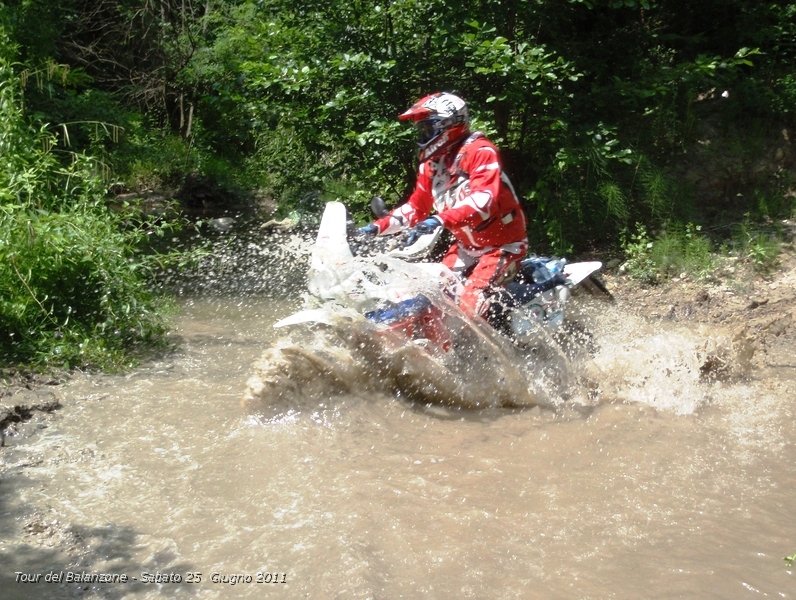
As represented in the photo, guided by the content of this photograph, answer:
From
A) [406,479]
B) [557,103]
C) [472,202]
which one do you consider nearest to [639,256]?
[557,103]

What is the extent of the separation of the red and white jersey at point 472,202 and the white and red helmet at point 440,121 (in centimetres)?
10

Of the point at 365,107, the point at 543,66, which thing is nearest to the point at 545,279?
the point at 543,66

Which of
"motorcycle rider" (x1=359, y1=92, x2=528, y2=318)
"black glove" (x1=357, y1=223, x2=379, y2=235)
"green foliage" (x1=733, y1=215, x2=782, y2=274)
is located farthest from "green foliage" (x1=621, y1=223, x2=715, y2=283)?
"black glove" (x1=357, y1=223, x2=379, y2=235)

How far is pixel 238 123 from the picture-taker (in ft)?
48.5

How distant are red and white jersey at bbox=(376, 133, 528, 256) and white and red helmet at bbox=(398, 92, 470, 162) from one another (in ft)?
0.32

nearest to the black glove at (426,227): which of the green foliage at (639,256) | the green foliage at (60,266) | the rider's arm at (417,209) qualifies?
the rider's arm at (417,209)

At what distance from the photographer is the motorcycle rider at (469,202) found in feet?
17.9

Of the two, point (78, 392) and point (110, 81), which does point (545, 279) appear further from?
point (110, 81)

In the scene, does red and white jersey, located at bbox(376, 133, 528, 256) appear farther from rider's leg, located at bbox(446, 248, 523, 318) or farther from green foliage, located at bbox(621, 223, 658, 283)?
green foliage, located at bbox(621, 223, 658, 283)

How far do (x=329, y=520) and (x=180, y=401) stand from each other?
184 cm

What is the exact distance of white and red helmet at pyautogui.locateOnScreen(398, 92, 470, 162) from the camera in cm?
558

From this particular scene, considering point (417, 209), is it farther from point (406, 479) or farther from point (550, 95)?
point (550, 95)

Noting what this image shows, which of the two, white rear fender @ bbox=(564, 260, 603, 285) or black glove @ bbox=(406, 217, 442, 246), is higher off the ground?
black glove @ bbox=(406, 217, 442, 246)

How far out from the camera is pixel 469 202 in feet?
17.7
